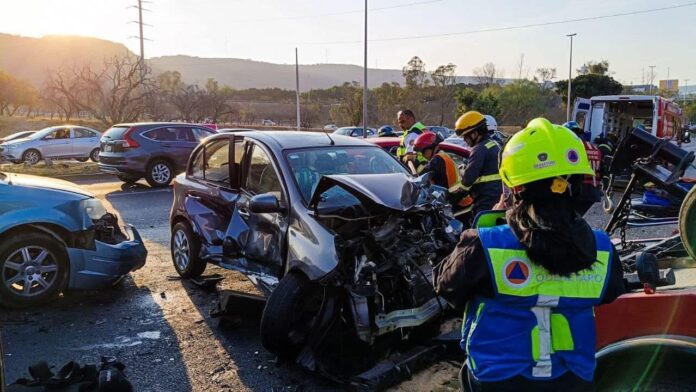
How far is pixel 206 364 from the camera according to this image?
4.00 m

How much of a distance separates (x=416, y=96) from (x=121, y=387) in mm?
41655

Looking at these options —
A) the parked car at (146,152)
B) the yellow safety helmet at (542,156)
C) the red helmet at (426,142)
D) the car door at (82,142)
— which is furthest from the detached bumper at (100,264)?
the car door at (82,142)

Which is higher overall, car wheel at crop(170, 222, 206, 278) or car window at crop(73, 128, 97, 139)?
car window at crop(73, 128, 97, 139)

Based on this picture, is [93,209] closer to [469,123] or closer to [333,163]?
[333,163]

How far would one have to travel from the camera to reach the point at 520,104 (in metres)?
48.1

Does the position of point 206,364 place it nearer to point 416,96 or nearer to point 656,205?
point 656,205

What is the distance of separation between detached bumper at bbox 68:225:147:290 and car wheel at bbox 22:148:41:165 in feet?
59.6

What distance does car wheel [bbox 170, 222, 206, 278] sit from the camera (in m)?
5.77

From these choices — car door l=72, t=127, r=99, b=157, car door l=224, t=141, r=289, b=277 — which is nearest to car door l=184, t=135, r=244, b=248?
car door l=224, t=141, r=289, b=277

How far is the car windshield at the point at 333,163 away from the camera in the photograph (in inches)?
183

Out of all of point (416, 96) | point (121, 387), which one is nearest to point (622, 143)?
point (121, 387)

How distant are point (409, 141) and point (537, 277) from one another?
5.67 meters

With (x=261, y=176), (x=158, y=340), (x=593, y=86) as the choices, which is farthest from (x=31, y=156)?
(x=593, y=86)

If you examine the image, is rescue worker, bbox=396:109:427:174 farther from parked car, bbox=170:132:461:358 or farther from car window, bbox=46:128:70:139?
car window, bbox=46:128:70:139
